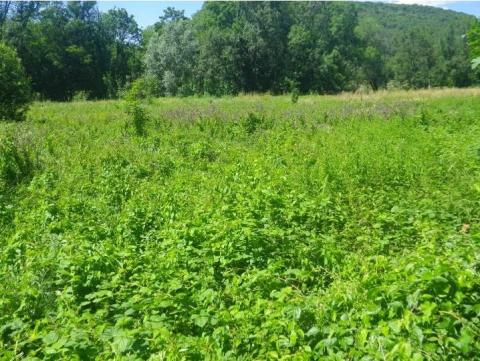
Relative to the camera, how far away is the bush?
13.9 meters

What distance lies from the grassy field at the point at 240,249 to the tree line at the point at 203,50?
2677 centimetres

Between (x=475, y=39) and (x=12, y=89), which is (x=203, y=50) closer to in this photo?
(x=12, y=89)

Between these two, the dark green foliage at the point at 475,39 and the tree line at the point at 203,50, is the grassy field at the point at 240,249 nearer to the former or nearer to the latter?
the dark green foliage at the point at 475,39

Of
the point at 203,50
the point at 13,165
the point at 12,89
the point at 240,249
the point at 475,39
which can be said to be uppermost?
the point at 203,50

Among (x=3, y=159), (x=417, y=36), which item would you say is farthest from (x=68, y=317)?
(x=417, y=36)

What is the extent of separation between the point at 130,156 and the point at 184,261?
191 inches

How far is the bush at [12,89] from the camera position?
13906 mm

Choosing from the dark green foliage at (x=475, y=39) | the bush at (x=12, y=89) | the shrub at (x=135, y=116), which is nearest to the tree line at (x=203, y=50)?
the bush at (x=12, y=89)

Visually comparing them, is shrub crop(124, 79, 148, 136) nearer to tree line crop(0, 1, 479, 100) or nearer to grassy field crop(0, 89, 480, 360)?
grassy field crop(0, 89, 480, 360)

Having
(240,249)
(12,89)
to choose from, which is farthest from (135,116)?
(240,249)

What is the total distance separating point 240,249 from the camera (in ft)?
13.3

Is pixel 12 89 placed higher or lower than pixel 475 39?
lower

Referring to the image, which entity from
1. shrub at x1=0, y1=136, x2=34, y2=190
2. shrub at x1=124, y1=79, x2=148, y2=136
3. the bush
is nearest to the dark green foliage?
shrub at x1=0, y1=136, x2=34, y2=190

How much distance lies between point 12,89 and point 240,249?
13.6 meters
